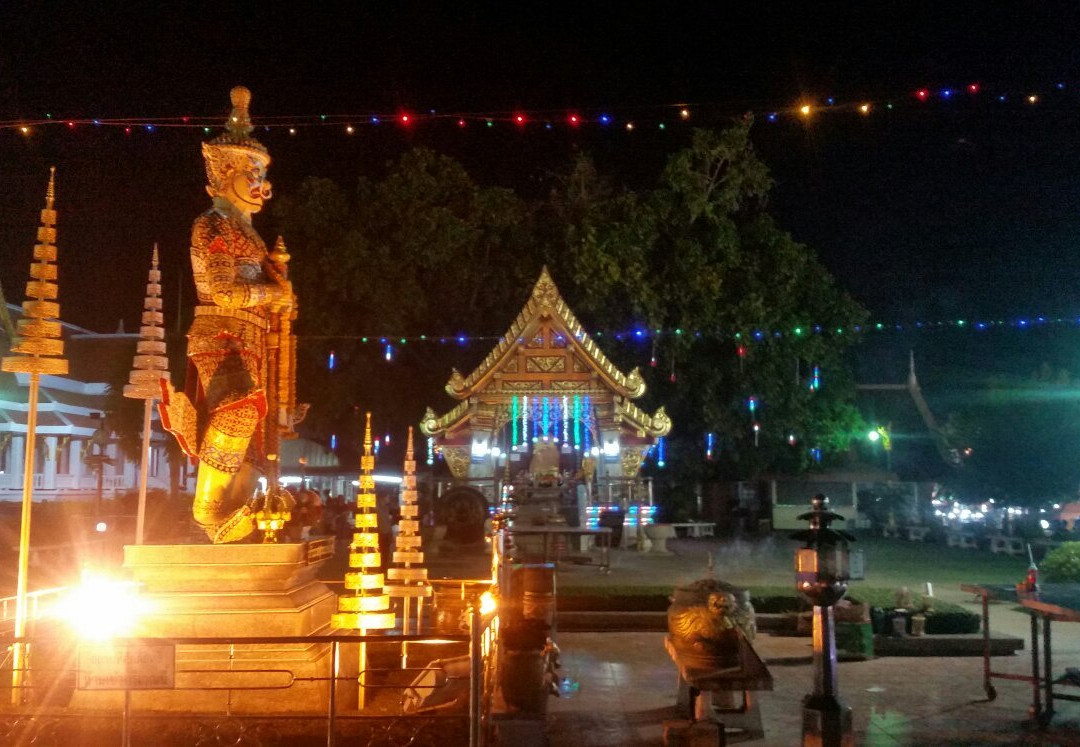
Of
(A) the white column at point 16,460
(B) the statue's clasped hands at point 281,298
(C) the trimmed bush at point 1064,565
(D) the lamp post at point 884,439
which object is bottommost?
(C) the trimmed bush at point 1064,565

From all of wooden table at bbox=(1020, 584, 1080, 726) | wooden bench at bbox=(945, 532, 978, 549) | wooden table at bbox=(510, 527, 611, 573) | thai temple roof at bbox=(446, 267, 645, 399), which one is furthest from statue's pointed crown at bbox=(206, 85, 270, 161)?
wooden bench at bbox=(945, 532, 978, 549)

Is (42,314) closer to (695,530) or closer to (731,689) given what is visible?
(731,689)

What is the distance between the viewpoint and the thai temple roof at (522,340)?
21000 mm

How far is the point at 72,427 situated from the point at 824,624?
3021 cm

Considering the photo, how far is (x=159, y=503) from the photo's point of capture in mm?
27078

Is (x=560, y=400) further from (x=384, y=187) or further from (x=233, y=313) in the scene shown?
(x=233, y=313)

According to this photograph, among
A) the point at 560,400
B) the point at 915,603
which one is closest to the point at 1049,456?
the point at 560,400

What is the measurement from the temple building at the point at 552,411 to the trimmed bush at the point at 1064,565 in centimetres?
845

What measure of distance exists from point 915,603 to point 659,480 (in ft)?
52.9

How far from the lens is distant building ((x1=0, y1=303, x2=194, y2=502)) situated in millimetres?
29766

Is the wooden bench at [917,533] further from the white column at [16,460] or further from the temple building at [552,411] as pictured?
the white column at [16,460]

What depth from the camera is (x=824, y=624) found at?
667 cm

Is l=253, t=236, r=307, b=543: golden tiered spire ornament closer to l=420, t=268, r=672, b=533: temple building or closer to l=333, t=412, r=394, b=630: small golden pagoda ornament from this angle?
l=333, t=412, r=394, b=630: small golden pagoda ornament

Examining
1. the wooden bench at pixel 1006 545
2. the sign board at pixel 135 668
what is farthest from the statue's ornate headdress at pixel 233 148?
the wooden bench at pixel 1006 545
